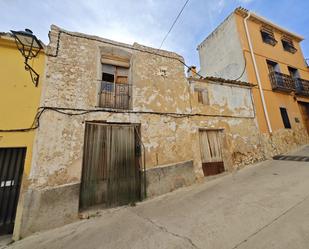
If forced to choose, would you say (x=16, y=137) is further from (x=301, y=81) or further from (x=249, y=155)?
(x=301, y=81)

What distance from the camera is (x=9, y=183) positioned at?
151 inches

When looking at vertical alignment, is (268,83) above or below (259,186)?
above

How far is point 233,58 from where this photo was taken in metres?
9.39

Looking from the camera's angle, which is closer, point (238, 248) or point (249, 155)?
point (238, 248)

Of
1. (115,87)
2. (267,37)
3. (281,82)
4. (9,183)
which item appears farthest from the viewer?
(267,37)

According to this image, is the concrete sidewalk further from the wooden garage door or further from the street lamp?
the street lamp

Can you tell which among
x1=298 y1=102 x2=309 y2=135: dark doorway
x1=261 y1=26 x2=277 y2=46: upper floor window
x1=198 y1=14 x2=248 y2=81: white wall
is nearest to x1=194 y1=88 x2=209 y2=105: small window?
x1=198 y1=14 x2=248 y2=81: white wall

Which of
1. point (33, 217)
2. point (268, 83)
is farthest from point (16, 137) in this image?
point (268, 83)

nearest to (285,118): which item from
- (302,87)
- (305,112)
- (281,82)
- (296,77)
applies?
(281,82)

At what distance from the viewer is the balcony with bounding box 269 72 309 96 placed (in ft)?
29.9

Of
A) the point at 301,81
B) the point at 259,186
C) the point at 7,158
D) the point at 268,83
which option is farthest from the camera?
the point at 301,81

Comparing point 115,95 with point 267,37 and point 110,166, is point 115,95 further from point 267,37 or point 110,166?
point 267,37

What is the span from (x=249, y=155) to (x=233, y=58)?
20.0 feet

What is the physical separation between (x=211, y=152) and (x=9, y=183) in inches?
271
